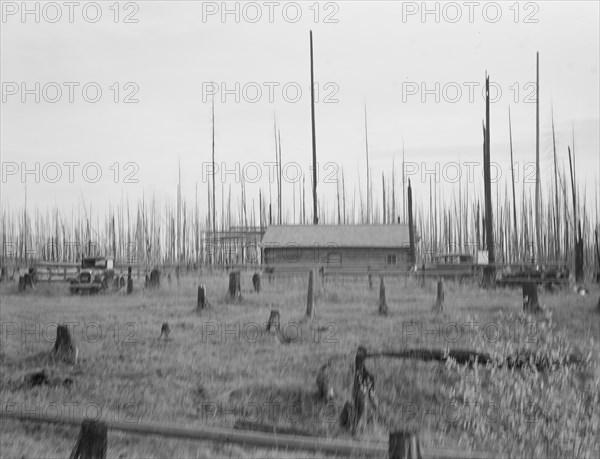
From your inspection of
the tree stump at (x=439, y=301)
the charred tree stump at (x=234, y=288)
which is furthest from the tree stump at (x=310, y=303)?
the tree stump at (x=439, y=301)

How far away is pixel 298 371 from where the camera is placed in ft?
29.5

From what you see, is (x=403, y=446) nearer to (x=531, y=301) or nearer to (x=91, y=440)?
(x=91, y=440)

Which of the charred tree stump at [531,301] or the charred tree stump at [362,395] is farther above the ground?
the charred tree stump at [531,301]

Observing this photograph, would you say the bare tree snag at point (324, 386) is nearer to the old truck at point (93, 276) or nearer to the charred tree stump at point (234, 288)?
the charred tree stump at point (234, 288)

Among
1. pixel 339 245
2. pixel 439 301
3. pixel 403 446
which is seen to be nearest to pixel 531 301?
pixel 439 301

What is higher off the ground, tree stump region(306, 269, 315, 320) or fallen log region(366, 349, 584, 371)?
tree stump region(306, 269, 315, 320)

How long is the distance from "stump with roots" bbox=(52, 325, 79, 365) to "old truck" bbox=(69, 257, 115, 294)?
4.27 meters

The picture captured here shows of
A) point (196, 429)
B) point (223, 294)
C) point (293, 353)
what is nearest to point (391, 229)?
point (223, 294)

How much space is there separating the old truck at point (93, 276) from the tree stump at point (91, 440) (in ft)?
30.5

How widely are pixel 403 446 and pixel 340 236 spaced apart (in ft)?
56.2

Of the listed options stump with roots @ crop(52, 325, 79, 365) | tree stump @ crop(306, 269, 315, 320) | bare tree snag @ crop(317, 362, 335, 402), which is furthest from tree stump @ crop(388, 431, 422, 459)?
tree stump @ crop(306, 269, 315, 320)

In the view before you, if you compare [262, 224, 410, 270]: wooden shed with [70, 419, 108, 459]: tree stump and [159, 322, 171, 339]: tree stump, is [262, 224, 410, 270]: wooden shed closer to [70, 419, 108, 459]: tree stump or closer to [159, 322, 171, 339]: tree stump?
[159, 322, 171, 339]: tree stump

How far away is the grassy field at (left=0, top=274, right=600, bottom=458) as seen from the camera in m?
6.23

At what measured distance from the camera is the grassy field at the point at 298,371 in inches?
245
